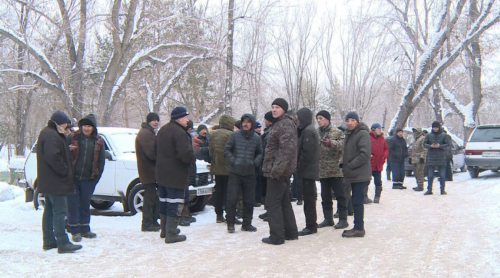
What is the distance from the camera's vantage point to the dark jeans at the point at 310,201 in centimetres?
727

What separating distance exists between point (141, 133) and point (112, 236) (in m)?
1.71

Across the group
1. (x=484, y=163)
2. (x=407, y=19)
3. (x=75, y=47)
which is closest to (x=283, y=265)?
(x=484, y=163)

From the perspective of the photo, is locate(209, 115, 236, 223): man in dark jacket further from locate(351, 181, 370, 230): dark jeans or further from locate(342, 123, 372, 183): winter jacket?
locate(351, 181, 370, 230): dark jeans

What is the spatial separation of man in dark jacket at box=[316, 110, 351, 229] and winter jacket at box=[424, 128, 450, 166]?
5.46m

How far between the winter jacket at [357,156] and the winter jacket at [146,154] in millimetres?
3091

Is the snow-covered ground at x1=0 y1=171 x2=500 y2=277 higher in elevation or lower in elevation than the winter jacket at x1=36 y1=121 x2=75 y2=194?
lower

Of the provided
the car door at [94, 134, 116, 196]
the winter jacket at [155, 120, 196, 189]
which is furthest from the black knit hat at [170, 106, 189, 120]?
the car door at [94, 134, 116, 196]

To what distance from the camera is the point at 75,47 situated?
65.1 ft

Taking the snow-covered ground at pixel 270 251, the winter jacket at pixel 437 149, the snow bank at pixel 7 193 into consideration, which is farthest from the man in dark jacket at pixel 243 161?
the winter jacket at pixel 437 149

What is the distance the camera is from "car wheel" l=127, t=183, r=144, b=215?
9.05 meters

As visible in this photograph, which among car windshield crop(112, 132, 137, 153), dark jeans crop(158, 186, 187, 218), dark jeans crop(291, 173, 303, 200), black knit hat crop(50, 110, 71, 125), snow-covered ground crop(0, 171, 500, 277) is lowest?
snow-covered ground crop(0, 171, 500, 277)

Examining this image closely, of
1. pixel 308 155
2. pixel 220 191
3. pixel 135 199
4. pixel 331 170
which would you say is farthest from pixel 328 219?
pixel 135 199

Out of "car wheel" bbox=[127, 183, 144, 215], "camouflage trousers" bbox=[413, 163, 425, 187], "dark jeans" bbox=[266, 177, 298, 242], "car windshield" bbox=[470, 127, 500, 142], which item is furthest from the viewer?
"car windshield" bbox=[470, 127, 500, 142]

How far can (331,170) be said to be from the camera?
788 cm
